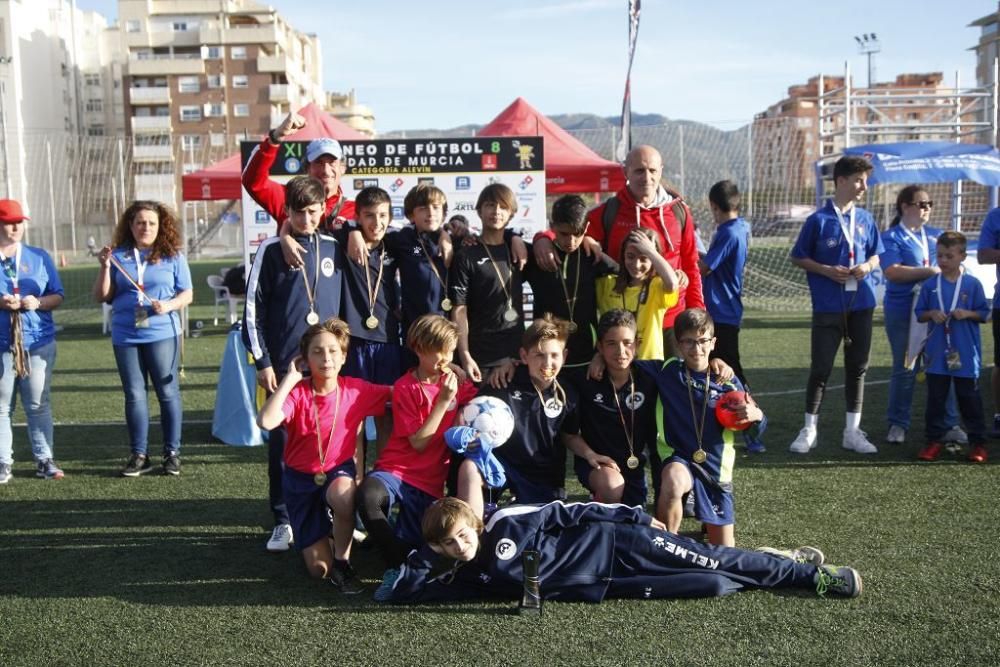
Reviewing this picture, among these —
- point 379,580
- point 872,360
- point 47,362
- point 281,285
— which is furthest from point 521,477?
point 872,360

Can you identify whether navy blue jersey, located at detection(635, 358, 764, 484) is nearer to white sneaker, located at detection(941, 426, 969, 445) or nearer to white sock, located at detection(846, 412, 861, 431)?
white sock, located at detection(846, 412, 861, 431)

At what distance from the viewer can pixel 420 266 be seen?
4559 millimetres

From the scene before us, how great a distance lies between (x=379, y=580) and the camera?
4.05m

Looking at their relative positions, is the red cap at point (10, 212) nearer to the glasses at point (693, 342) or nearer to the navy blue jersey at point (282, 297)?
the navy blue jersey at point (282, 297)

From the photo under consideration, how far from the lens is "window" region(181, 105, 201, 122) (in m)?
69.4

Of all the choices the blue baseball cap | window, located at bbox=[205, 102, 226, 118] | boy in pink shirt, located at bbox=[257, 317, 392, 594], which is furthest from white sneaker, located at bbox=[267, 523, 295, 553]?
window, located at bbox=[205, 102, 226, 118]

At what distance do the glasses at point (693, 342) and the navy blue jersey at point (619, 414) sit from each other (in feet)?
0.75

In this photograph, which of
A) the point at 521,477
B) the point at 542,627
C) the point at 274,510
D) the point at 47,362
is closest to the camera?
the point at 542,627

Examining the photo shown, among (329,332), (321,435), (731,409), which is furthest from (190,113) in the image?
(731,409)

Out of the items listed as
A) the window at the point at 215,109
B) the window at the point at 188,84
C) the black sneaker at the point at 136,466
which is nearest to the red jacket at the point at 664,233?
the black sneaker at the point at 136,466

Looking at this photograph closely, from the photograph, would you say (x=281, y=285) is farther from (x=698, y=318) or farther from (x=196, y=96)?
(x=196, y=96)

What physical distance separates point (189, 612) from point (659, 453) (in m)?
2.18

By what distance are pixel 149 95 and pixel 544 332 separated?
71195 millimetres

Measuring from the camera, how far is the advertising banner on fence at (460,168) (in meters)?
9.09
